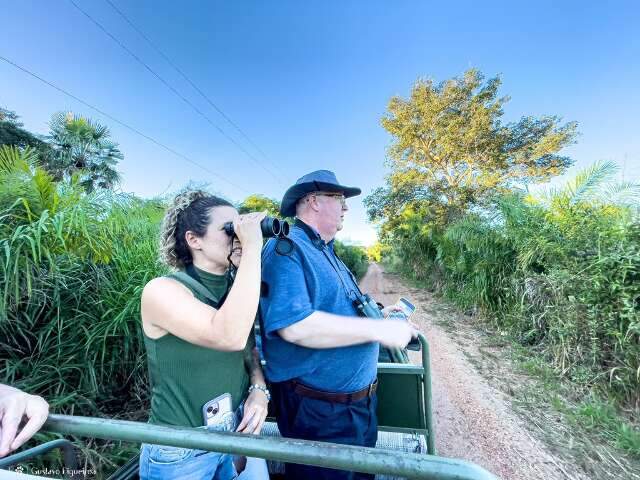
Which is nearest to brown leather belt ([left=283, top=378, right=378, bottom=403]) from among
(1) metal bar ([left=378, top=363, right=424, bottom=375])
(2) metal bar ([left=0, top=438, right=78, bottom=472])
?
(1) metal bar ([left=378, top=363, right=424, bottom=375])

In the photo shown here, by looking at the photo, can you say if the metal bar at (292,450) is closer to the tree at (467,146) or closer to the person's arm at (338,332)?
the person's arm at (338,332)

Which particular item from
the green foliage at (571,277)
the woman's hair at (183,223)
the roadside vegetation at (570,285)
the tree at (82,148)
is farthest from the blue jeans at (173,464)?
the tree at (82,148)

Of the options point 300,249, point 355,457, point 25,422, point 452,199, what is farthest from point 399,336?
point 452,199

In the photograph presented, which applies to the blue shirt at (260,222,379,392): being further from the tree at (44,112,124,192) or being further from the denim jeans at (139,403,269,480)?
the tree at (44,112,124,192)

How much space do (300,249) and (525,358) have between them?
4.39m

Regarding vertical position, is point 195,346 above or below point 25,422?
above

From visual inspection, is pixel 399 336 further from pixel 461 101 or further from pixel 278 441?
pixel 461 101

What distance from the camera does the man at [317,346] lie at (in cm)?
126

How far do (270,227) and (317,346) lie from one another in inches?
22.7

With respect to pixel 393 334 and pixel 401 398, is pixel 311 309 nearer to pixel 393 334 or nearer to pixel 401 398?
pixel 393 334

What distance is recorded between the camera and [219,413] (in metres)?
1.17

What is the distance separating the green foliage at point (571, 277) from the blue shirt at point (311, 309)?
3306 mm

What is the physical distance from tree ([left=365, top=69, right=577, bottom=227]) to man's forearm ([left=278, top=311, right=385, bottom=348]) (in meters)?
13.4

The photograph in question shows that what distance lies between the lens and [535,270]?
4.46 metres
